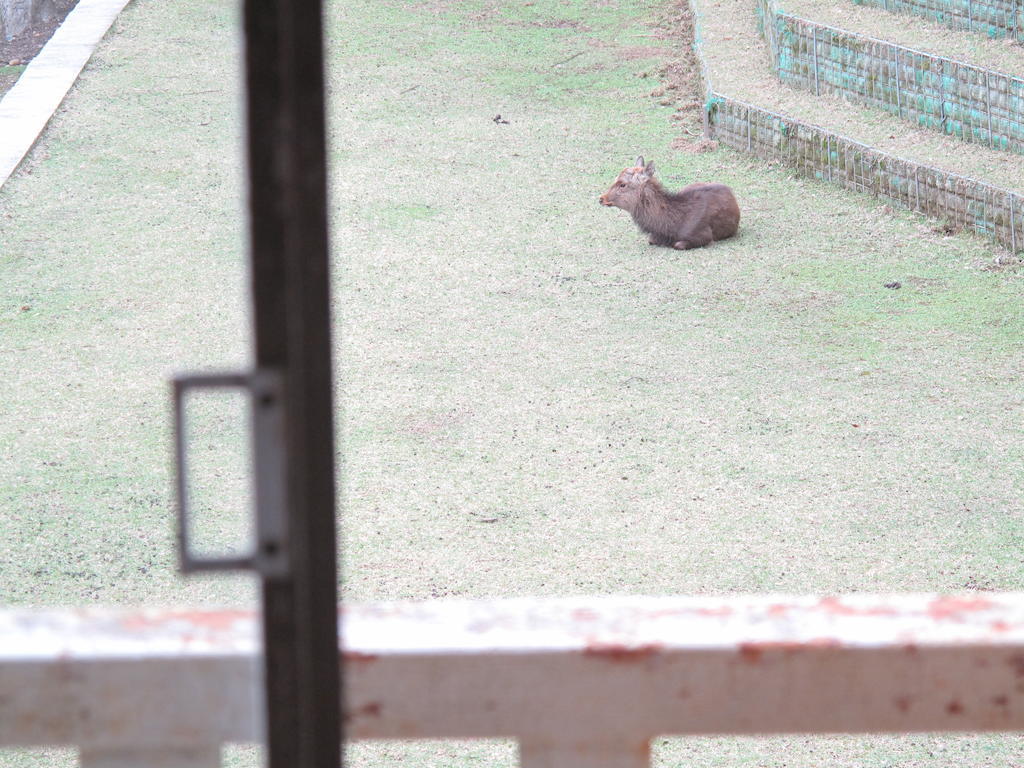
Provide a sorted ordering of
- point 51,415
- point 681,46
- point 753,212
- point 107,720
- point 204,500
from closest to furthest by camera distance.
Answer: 1. point 107,720
2. point 204,500
3. point 51,415
4. point 753,212
5. point 681,46

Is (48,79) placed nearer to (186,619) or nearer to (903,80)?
(903,80)

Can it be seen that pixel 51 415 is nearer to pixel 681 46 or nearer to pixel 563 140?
pixel 563 140

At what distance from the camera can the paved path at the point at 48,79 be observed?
224 inches

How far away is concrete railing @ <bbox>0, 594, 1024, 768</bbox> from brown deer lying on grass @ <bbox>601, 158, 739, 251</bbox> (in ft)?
13.3

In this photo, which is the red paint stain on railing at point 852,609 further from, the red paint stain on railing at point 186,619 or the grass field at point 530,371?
the grass field at point 530,371

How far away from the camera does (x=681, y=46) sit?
7238 mm

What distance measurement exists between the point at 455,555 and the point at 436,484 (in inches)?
13.7

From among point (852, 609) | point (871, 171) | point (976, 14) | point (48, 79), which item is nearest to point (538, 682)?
point (852, 609)

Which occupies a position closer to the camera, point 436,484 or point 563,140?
point 436,484

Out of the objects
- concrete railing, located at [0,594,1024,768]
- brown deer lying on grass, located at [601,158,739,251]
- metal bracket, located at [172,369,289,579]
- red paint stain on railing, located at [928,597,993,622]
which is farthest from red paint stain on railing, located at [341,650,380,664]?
brown deer lying on grass, located at [601,158,739,251]

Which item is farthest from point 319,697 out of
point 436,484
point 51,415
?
point 51,415

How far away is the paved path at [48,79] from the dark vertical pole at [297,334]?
5093 millimetres

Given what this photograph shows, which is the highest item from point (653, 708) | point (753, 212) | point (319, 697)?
point (319, 697)

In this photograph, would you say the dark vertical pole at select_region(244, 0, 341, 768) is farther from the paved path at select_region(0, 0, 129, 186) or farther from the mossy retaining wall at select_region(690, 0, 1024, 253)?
A: the paved path at select_region(0, 0, 129, 186)
